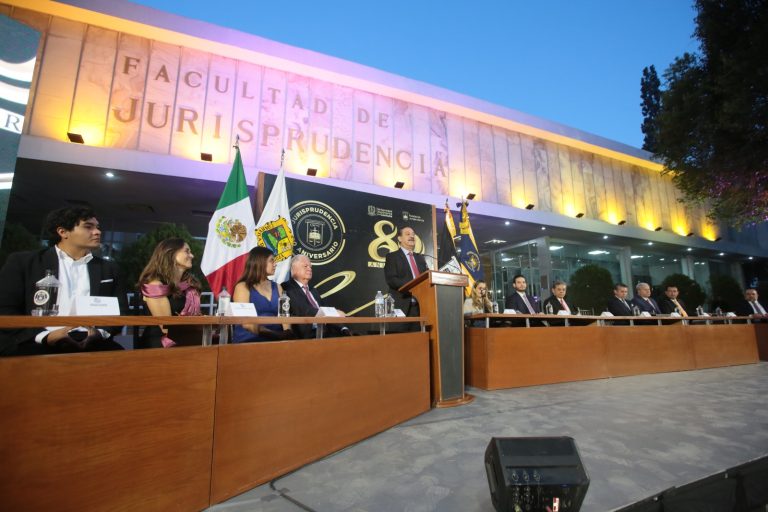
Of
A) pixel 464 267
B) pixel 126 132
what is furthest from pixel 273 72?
pixel 464 267

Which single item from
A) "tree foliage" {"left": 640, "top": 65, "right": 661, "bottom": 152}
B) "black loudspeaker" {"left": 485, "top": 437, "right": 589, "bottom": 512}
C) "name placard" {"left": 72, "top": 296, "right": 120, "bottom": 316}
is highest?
"tree foliage" {"left": 640, "top": 65, "right": 661, "bottom": 152}

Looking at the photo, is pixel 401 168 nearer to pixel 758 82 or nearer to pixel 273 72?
pixel 273 72

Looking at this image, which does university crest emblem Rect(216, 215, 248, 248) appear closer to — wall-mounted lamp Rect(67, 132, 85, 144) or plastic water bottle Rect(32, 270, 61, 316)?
plastic water bottle Rect(32, 270, 61, 316)

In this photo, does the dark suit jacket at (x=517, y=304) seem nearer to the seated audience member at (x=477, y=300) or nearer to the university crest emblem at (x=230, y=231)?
the seated audience member at (x=477, y=300)

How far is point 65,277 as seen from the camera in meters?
1.88

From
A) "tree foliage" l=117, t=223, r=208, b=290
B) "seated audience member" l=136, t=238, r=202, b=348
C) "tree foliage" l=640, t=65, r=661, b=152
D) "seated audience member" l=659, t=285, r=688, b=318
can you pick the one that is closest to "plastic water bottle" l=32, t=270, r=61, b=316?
"seated audience member" l=136, t=238, r=202, b=348

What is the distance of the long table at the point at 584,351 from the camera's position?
155 inches

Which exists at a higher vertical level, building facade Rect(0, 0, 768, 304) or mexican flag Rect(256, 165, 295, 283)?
building facade Rect(0, 0, 768, 304)

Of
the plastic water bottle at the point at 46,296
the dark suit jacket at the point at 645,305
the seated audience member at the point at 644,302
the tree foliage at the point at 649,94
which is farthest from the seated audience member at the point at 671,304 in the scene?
the tree foliage at the point at 649,94

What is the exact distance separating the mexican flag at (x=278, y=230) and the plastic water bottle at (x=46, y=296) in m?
3.47

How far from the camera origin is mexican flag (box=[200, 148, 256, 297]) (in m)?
4.79

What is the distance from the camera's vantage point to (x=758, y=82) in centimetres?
693

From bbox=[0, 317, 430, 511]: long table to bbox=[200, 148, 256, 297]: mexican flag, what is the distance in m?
3.17

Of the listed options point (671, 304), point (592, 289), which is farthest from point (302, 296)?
point (592, 289)
